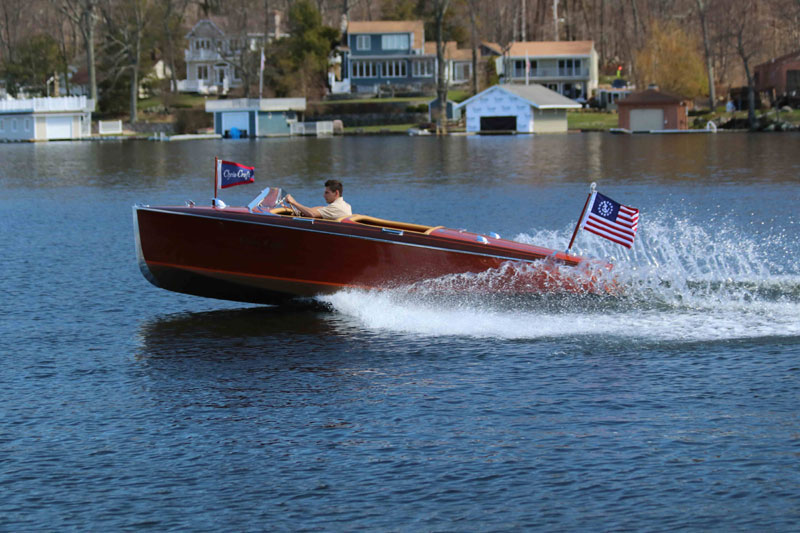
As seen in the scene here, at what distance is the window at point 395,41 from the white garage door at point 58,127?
114 feet

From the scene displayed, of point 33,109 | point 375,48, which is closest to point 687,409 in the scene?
point 33,109

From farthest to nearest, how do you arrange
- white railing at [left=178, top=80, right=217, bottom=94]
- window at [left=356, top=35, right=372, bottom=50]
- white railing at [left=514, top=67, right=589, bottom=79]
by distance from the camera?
white railing at [left=178, top=80, right=217, bottom=94] → window at [left=356, top=35, right=372, bottom=50] → white railing at [left=514, top=67, right=589, bottom=79]

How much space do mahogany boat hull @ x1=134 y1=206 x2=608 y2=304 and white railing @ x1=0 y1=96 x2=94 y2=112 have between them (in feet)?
280

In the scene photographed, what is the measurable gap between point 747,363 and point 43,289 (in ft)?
44.3

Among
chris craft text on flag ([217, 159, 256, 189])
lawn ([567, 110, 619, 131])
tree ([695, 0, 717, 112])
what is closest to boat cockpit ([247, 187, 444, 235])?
chris craft text on flag ([217, 159, 256, 189])

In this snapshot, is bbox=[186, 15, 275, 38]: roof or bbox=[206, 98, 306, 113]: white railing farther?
bbox=[186, 15, 275, 38]: roof

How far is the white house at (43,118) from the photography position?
97812 millimetres

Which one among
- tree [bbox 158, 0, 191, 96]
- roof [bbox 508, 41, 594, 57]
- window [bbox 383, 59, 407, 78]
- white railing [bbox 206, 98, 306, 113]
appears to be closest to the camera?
white railing [bbox 206, 98, 306, 113]

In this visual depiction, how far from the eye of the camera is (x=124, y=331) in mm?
17797

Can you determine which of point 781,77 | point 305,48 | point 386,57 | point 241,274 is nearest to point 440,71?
point 386,57

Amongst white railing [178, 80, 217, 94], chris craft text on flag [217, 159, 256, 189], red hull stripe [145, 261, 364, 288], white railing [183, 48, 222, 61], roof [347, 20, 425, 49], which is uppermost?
roof [347, 20, 425, 49]

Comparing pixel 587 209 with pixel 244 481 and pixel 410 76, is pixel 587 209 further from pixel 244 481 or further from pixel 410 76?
pixel 410 76

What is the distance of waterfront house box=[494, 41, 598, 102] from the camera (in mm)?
114750

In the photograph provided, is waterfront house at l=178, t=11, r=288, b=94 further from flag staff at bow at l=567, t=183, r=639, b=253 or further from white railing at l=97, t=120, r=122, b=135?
flag staff at bow at l=567, t=183, r=639, b=253
